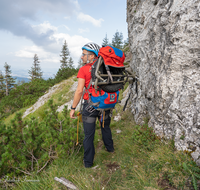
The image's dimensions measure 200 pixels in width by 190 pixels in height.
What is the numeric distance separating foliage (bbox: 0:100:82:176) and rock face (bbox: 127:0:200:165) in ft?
8.16

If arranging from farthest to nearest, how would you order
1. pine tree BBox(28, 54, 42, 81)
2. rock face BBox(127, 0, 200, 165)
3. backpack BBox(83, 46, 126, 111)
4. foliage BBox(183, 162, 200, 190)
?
1. pine tree BBox(28, 54, 42, 81)
2. backpack BBox(83, 46, 126, 111)
3. rock face BBox(127, 0, 200, 165)
4. foliage BBox(183, 162, 200, 190)

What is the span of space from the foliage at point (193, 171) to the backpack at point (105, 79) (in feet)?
6.02

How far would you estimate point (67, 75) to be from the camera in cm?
1619

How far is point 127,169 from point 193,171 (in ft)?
4.52

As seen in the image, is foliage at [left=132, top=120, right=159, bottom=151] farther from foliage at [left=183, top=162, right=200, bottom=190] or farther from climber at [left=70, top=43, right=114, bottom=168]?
climber at [left=70, top=43, right=114, bottom=168]

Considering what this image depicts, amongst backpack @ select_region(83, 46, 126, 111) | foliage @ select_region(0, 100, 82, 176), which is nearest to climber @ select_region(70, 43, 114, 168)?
backpack @ select_region(83, 46, 126, 111)

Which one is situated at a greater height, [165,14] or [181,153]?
[165,14]

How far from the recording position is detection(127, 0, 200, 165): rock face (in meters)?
2.65

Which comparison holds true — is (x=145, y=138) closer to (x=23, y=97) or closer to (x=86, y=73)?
(x=86, y=73)

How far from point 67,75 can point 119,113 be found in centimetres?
1140

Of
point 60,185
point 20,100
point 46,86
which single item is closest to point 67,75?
point 46,86

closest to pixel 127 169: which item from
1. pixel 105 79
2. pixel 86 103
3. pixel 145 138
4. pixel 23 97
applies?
pixel 145 138

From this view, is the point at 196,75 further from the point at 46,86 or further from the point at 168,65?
the point at 46,86

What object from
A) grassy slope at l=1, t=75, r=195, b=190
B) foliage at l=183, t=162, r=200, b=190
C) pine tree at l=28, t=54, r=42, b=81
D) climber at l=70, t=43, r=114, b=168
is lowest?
grassy slope at l=1, t=75, r=195, b=190
